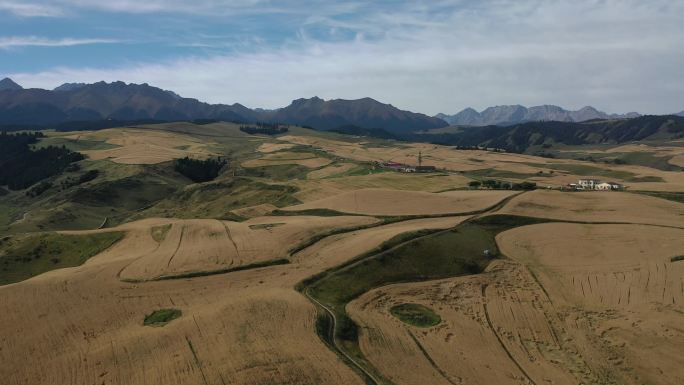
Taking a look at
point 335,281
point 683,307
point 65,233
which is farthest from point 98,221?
point 683,307

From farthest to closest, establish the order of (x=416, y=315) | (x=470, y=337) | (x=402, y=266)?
(x=402, y=266)
(x=416, y=315)
(x=470, y=337)

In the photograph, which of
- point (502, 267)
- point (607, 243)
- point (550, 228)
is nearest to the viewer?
point (502, 267)

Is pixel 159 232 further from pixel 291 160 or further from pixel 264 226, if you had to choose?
pixel 291 160

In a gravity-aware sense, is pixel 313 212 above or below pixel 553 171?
below

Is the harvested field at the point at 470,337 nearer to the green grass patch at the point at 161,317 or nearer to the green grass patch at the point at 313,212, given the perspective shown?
the green grass patch at the point at 161,317

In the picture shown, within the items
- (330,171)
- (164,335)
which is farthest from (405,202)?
(330,171)

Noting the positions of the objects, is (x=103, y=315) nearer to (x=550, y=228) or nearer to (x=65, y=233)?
(x=65, y=233)
